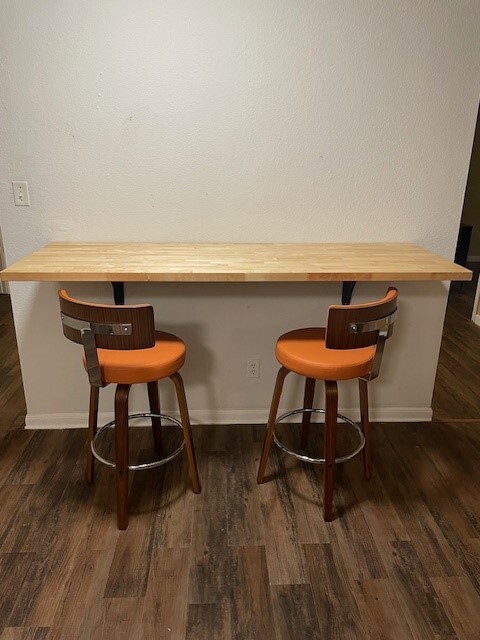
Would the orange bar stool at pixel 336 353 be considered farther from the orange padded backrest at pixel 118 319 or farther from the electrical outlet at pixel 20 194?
the electrical outlet at pixel 20 194

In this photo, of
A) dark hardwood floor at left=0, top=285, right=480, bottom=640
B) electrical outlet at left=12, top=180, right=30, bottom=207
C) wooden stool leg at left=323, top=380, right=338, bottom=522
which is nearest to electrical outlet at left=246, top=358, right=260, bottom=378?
dark hardwood floor at left=0, top=285, right=480, bottom=640

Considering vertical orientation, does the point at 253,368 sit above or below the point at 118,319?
below

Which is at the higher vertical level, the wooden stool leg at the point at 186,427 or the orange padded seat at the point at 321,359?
the orange padded seat at the point at 321,359

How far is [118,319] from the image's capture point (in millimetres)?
1513

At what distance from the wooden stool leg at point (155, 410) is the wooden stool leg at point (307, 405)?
672 mm

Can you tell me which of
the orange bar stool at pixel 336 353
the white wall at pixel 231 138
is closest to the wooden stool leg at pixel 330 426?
the orange bar stool at pixel 336 353

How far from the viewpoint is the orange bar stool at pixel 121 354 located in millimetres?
1519

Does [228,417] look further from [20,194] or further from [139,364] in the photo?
[20,194]

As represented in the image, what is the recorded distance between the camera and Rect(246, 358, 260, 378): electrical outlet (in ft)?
7.67

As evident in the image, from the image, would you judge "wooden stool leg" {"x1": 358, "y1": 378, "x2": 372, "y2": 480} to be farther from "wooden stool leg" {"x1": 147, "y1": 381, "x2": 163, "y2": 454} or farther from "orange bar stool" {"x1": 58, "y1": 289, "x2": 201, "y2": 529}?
"wooden stool leg" {"x1": 147, "y1": 381, "x2": 163, "y2": 454}

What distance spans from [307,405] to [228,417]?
0.47 meters

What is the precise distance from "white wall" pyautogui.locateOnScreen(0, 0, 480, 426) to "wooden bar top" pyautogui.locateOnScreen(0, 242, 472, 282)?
0.14 m

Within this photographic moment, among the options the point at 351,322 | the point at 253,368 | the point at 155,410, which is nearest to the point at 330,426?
the point at 351,322

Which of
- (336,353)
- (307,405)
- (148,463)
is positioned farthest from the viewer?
(307,405)
